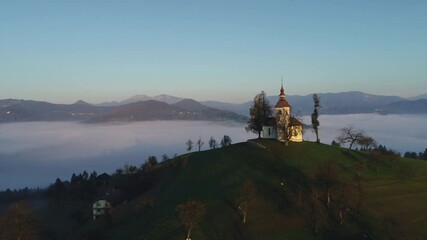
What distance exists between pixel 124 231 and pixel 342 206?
141 ft

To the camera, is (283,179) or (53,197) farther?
(53,197)

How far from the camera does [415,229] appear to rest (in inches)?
2384

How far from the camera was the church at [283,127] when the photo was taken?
341 feet

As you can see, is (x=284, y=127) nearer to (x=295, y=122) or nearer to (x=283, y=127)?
(x=283, y=127)

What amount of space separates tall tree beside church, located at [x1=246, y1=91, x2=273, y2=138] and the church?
1.51m

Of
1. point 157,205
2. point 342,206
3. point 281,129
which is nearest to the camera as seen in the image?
point 342,206

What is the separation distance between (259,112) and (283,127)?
993cm

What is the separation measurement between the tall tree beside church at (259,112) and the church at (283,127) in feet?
4.96

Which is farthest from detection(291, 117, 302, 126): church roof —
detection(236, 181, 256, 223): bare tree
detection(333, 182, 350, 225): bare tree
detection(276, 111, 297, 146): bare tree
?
detection(236, 181, 256, 223): bare tree

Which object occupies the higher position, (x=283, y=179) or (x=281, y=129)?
(x=281, y=129)

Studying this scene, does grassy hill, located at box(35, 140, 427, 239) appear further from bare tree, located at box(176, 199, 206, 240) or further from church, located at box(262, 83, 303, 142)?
church, located at box(262, 83, 303, 142)

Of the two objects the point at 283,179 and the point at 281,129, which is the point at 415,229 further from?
the point at 281,129

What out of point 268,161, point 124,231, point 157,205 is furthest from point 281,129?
point 124,231

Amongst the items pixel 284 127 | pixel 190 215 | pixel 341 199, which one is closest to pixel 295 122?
pixel 284 127
